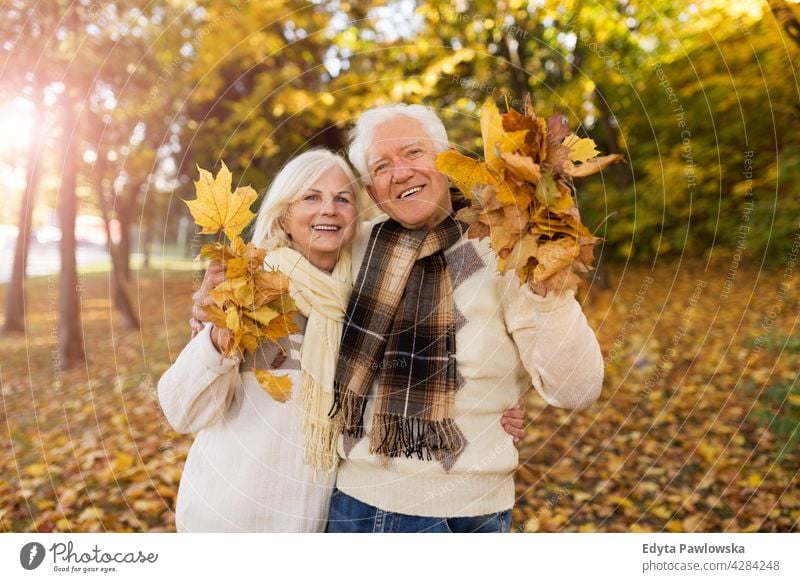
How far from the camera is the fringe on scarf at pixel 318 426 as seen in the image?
69.8 inches

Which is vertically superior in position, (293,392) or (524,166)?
(524,166)

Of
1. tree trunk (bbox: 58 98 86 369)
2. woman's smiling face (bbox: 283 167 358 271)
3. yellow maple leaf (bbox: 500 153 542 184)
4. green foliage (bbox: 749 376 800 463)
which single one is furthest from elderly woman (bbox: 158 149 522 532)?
tree trunk (bbox: 58 98 86 369)

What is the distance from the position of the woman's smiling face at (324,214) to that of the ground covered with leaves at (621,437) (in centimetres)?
83

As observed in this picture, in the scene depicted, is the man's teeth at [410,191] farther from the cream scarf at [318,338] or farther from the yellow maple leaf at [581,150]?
the yellow maple leaf at [581,150]

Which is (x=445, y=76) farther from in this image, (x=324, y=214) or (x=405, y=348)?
(x=405, y=348)

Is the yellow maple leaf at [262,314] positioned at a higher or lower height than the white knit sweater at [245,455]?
higher

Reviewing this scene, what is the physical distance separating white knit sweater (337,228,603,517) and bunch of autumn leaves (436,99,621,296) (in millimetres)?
180

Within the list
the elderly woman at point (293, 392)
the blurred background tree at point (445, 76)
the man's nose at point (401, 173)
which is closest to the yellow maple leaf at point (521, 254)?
the man's nose at point (401, 173)

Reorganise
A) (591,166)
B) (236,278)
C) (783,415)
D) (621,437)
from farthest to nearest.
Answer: (621,437) → (783,415) → (236,278) → (591,166)

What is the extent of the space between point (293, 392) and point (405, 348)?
14.5 inches

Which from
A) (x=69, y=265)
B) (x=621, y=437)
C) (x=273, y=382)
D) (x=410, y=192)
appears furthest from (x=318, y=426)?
(x=69, y=265)

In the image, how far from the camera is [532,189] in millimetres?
1364

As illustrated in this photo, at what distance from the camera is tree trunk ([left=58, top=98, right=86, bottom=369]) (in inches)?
201

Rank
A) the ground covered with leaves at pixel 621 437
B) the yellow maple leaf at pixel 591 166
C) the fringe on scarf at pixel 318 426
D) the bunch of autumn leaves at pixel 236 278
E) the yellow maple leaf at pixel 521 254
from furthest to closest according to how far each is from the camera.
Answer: the ground covered with leaves at pixel 621 437, the fringe on scarf at pixel 318 426, the bunch of autumn leaves at pixel 236 278, the yellow maple leaf at pixel 521 254, the yellow maple leaf at pixel 591 166
